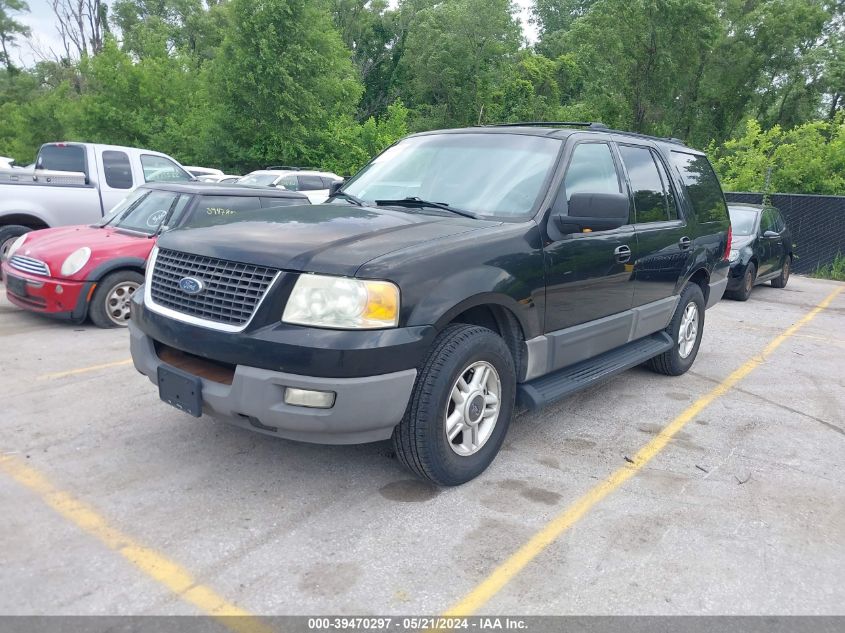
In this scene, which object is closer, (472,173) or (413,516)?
(413,516)

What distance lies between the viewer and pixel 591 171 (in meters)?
4.55

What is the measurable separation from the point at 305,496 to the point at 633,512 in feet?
5.61

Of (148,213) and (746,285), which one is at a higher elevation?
(148,213)

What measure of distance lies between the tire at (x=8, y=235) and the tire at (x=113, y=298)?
9.82ft

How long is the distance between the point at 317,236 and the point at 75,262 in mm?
4320

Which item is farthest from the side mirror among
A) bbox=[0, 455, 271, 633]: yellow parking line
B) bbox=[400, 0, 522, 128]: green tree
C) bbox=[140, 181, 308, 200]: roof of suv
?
bbox=[400, 0, 522, 128]: green tree

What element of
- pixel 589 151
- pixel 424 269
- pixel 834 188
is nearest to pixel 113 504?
pixel 424 269

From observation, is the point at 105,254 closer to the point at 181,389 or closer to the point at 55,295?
the point at 55,295

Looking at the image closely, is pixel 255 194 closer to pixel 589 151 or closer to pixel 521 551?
pixel 589 151

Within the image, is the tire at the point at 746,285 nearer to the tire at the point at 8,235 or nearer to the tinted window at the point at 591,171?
the tinted window at the point at 591,171

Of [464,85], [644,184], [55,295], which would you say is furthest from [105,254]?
[464,85]

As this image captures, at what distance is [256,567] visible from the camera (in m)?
2.87

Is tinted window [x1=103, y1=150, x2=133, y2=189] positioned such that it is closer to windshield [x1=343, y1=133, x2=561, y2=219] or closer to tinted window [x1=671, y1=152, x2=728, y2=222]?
windshield [x1=343, y1=133, x2=561, y2=219]

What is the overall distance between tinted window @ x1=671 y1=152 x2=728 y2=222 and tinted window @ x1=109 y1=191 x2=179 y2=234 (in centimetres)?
506
